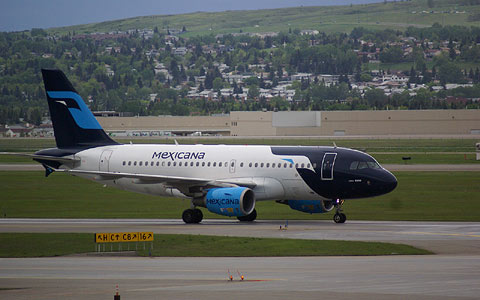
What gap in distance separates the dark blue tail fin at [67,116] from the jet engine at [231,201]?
32.1ft

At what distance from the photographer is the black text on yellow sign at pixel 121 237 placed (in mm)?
32844

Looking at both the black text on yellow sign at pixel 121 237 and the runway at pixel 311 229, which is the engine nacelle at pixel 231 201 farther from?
the black text on yellow sign at pixel 121 237

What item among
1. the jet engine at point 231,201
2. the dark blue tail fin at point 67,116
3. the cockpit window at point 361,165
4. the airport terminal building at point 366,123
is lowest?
the airport terminal building at point 366,123

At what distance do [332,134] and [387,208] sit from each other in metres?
127

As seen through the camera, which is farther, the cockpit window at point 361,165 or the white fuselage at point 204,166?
the white fuselage at point 204,166

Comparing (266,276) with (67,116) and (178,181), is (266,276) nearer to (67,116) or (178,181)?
(178,181)

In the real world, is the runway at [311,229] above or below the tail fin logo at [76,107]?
below

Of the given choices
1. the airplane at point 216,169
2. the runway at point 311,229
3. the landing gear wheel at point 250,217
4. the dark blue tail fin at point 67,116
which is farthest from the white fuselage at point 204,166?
the runway at point 311,229

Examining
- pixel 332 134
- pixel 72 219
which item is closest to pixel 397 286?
pixel 72 219

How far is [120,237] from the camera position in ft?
108

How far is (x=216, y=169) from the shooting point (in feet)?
154

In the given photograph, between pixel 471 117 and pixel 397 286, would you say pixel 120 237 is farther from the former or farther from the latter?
pixel 471 117

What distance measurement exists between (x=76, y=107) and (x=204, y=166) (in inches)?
346

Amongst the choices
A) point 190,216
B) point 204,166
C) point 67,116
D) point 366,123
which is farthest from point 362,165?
point 366,123
